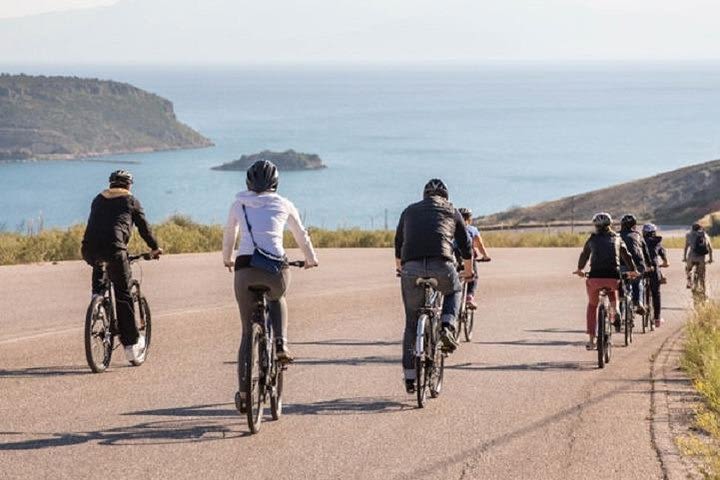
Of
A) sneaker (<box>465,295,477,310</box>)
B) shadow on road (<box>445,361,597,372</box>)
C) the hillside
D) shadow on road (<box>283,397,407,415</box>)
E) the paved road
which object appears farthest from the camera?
the hillside

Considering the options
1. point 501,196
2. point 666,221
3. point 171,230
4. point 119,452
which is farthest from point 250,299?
point 501,196

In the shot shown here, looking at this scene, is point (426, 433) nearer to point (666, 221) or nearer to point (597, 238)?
point (597, 238)

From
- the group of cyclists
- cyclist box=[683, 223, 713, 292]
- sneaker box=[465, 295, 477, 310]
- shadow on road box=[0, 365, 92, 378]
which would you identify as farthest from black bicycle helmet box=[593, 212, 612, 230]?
cyclist box=[683, 223, 713, 292]

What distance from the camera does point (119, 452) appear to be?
802cm

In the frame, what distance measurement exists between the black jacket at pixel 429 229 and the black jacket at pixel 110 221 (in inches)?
97.6

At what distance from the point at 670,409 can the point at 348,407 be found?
8.22 ft

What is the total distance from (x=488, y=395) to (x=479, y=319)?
7.22 m

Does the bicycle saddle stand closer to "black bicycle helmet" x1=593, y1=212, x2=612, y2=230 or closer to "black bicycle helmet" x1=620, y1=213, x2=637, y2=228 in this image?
"black bicycle helmet" x1=593, y1=212, x2=612, y2=230

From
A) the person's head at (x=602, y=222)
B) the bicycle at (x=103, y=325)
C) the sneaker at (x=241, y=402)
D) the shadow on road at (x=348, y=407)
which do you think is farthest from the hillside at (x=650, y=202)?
the sneaker at (x=241, y=402)

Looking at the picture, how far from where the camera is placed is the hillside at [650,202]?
8494 centimetres

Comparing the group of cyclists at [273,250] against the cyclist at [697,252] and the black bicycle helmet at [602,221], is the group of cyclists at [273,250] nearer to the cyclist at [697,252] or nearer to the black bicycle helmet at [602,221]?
the black bicycle helmet at [602,221]

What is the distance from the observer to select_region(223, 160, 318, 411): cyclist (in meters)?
8.84

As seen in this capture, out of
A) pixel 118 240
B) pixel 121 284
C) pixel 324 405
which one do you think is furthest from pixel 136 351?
pixel 324 405

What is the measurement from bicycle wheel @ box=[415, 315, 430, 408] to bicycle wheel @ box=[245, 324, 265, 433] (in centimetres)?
141
